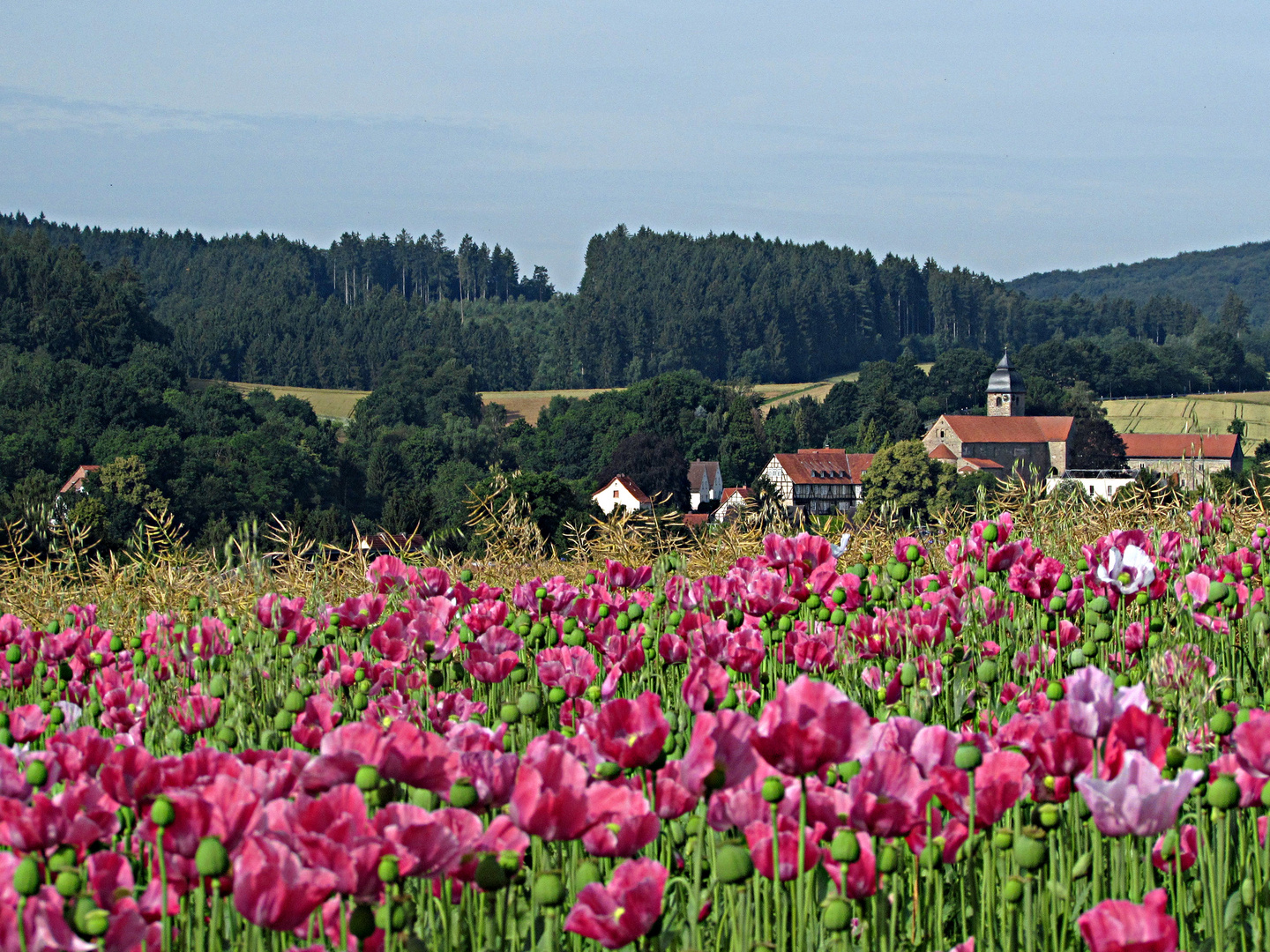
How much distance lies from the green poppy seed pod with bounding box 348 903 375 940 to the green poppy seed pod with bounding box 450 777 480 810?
258 millimetres

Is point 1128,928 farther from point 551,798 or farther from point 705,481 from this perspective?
point 705,481

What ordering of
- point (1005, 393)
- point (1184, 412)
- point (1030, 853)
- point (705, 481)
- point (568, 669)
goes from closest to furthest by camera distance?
1. point (1030, 853)
2. point (568, 669)
3. point (705, 481)
4. point (1184, 412)
5. point (1005, 393)

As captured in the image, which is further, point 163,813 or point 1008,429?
point 1008,429

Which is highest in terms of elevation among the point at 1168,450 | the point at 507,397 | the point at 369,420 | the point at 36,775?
the point at 507,397

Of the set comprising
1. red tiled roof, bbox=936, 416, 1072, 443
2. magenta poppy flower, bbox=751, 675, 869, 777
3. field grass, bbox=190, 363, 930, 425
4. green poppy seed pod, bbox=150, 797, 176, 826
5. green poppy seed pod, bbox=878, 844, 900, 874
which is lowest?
red tiled roof, bbox=936, 416, 1072, 443

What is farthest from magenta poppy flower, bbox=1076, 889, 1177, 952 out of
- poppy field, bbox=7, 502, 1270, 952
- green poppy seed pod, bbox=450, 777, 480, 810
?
green poppy seed pod, bbox=450, 777, 480, 810

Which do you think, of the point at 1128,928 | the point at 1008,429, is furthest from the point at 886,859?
the point at 1008,429

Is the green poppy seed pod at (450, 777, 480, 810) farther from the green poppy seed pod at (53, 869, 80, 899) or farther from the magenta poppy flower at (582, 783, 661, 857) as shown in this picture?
the green poppy seed pod at (53, 869, 80, 899)

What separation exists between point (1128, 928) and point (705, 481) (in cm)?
11076

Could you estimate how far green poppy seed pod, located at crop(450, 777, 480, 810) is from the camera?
228 cm

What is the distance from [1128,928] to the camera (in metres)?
1.84

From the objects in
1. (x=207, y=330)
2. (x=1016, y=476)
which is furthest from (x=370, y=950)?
(x=207, y=330)

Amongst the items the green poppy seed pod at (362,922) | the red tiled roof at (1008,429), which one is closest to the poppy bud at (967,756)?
the green poppy seed pod at (362,922)

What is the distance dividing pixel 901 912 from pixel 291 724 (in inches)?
57.0
